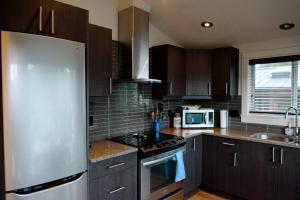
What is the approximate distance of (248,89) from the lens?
10.9 feet

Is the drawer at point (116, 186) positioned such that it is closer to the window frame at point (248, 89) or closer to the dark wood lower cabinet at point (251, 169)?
the dark wood lower cabinet at point (251, 169)

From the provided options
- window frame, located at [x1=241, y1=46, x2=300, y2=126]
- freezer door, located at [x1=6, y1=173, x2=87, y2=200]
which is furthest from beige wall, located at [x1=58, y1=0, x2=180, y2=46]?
window frame, located at [x1=241, y1=46, x2=300, y2=126]

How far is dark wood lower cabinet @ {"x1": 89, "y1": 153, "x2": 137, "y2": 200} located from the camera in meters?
1.80

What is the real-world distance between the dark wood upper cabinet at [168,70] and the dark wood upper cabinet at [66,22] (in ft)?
5.01

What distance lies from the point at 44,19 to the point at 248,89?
288cm

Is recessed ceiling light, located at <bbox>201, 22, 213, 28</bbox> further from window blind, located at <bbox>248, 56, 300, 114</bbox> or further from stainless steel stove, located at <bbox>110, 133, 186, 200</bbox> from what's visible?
stainless steel stove, located at <bbox>110, 133, 186, 200</bbox>

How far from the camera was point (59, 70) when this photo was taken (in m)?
1.47

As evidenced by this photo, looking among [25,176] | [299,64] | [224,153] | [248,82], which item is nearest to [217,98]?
[248,82]

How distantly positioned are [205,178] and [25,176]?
2445mm

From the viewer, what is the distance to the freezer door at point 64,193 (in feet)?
4.41

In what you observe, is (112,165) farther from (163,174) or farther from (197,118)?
(197,118)

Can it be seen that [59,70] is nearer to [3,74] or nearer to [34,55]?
[34,55]

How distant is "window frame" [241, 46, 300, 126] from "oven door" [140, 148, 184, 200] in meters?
1.28

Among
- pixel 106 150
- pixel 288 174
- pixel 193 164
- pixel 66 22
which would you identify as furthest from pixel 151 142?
pixel 288 174
